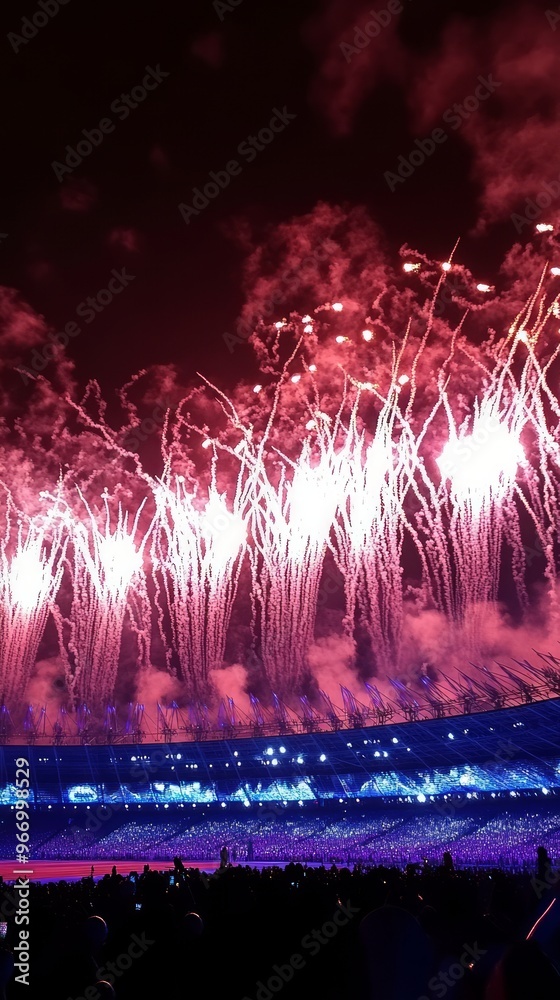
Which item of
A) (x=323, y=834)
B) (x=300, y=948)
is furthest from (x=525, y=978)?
(x=323, y=834)

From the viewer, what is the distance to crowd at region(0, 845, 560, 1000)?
7.95 ft

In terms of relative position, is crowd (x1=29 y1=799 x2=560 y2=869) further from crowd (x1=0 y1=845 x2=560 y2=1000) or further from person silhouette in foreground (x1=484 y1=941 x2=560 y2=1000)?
person silhouette in foreground (x1=484 y1=941 x2=560 y2=1000)

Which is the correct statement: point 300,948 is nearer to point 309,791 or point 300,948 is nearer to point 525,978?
point 525,978

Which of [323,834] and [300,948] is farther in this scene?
[323,834]

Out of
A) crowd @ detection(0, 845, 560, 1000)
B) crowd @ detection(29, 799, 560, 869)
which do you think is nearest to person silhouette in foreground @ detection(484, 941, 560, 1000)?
crowd @ detection(0, 845, 560, 1000)

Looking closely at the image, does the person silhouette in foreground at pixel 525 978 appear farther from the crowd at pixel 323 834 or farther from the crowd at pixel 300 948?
the crowd at pixel 323 834

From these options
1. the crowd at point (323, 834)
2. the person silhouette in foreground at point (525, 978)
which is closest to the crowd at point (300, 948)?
the person silhouette in foreground at point (525, 978)

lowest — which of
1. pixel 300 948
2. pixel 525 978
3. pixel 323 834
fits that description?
pixel 323 834

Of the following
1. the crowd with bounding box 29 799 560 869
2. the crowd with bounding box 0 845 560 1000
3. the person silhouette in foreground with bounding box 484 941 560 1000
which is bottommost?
the crowd with bounding box 29 799 560 869

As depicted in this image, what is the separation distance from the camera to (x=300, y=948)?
486cm

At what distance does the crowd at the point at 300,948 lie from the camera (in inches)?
95.3

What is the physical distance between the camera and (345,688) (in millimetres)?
59188

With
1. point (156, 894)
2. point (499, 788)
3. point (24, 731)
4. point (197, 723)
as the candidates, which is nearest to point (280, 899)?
point (156, 894)

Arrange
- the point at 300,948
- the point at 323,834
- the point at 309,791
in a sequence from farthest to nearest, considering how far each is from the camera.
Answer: the point at 309,791 → the point at 323,834 → the point at 300,948
